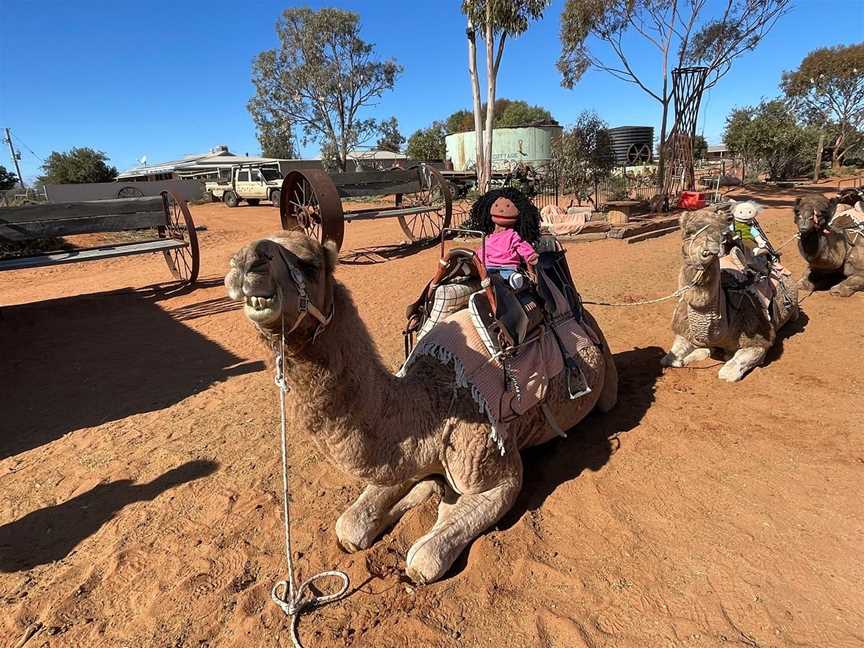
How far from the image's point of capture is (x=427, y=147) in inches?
1812

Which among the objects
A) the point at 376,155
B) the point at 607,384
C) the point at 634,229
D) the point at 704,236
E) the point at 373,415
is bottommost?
the point at 607,384

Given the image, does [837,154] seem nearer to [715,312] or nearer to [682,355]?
[682,355]

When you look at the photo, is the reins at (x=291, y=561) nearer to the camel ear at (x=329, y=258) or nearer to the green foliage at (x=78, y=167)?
the camel ear at (x=329, y=258)

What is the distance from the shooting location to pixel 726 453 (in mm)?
3389

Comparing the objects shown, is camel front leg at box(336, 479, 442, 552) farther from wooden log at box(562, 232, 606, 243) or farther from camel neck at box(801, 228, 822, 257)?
wooden log at box(562, 232, 606, 243)

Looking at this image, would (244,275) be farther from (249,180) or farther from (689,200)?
(249,180)

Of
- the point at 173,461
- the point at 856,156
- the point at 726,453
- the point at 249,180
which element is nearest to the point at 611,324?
the point at 726,453

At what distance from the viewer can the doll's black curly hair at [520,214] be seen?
3.49m

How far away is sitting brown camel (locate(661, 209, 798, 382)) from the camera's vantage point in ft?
12.1

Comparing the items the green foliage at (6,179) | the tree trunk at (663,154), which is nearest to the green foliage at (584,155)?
the tree trunk at (663,154)

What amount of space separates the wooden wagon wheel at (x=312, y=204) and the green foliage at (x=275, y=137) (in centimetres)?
3203

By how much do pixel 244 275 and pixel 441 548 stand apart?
5.42 ft

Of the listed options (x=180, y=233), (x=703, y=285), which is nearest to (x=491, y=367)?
(x=703, y=285)

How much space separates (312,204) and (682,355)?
253 inches
